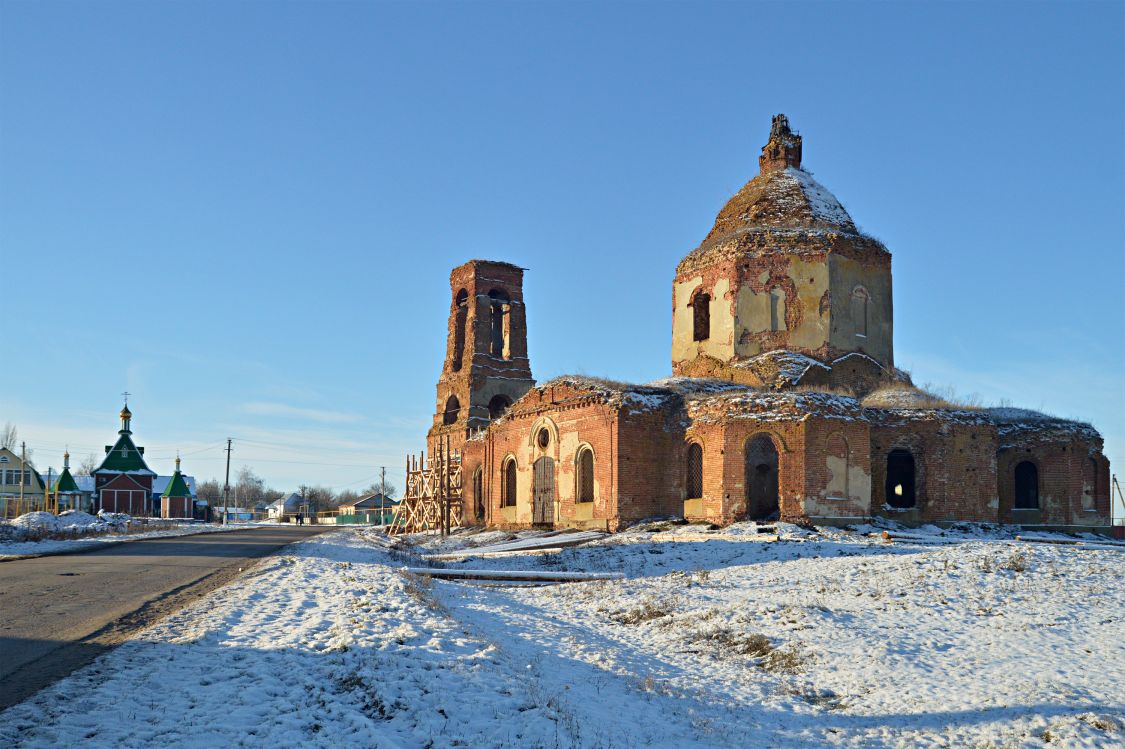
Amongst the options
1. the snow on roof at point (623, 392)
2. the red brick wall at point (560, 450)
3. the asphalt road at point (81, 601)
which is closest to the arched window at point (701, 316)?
the snow on roof at point (623, 392)

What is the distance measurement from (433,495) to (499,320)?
8.56 m

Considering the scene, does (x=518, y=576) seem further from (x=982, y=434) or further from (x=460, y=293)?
(x=460, y=293)

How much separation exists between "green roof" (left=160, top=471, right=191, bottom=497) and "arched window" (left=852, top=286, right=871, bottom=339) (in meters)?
61.6

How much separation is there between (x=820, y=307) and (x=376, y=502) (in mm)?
69197

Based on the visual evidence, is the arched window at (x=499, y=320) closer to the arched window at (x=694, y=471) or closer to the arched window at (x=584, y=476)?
the arched window at (x=584, y=476)

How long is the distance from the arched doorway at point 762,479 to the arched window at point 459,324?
663 inches

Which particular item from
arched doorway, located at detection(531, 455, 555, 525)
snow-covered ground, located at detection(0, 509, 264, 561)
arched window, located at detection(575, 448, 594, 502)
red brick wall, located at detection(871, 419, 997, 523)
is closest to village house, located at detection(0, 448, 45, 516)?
snow-covered ground, located at detection(0, 509, 264, 561)

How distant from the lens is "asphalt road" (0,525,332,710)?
7145mm

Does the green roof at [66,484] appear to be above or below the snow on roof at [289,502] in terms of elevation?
above

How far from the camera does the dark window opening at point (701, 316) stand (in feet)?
93.4

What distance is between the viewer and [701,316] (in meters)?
28.7

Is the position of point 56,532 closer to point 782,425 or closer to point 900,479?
point 782,425

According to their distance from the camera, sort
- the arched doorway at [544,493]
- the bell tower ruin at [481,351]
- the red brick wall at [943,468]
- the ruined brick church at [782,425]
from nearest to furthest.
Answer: the ruined brick church at [782,425]
the red brick wall at [943,468]
the arched doorway at [544,493]
the bell tower ruin at [481,351]

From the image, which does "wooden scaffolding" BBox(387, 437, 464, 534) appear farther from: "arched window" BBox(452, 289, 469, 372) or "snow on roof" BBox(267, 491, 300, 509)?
"snow on roof" BBox(267, 491, 300, 509)
